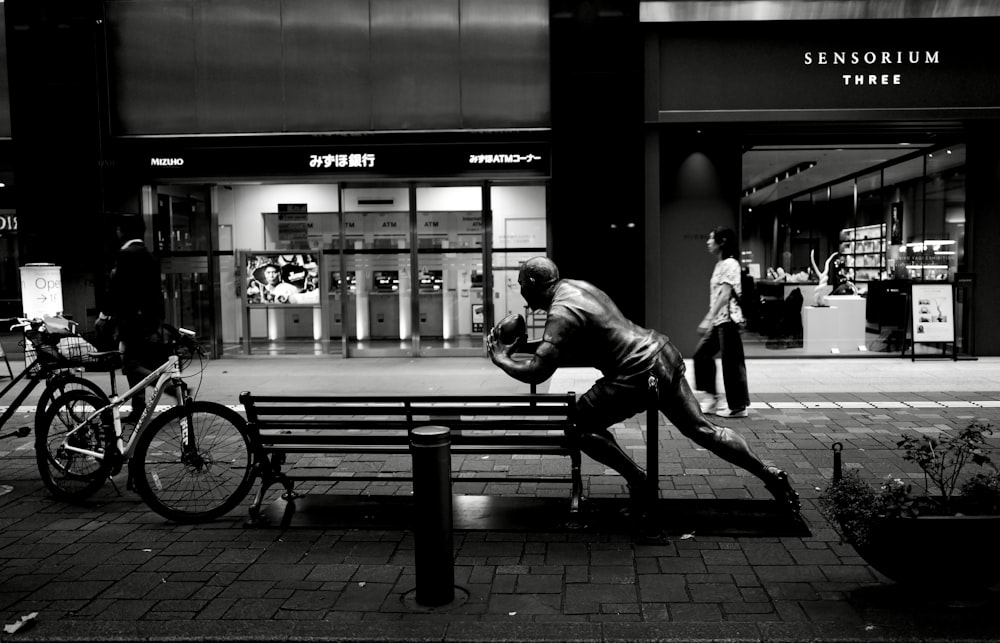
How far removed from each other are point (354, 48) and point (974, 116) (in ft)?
30.2

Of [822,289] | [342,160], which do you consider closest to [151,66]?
[342,160]

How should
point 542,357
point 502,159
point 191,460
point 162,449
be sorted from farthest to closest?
point 502,159
point 162,449
point 191,460
point 542,357

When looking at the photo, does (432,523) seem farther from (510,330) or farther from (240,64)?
(240,64)

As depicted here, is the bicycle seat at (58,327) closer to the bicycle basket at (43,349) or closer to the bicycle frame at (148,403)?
the bicycle basket at (43,349)

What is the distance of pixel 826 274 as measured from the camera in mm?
14594

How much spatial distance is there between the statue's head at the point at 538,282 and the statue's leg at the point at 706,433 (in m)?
0.89

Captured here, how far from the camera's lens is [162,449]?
575 centimetres

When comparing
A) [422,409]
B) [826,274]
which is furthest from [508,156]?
[422,409]

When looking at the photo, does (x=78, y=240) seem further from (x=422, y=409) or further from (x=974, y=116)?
(x=974, y=116)

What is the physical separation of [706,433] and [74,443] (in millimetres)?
4416

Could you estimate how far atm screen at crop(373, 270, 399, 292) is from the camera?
13820mm

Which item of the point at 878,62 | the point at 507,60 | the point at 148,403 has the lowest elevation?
the point at 148,403

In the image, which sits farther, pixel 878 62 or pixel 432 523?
pixel 878 62

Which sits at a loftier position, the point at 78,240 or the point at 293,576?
the point at 78,240
